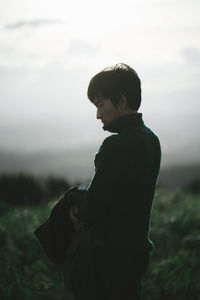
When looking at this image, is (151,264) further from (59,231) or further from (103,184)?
(103,184)

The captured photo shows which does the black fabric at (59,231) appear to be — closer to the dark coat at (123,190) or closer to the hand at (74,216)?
the hand at (74,216)

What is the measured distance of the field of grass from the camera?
3.92 meters

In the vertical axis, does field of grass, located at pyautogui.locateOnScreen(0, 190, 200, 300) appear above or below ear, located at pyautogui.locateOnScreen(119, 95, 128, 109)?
below

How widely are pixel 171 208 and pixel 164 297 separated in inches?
173

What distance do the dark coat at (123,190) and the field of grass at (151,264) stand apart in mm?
2010

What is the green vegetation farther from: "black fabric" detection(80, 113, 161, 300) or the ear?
the ear

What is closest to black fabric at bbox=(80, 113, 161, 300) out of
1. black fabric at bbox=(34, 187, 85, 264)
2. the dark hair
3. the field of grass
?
the dark hair

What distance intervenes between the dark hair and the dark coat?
0.42 feet

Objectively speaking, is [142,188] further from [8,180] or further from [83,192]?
[8,180]

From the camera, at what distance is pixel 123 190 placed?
2098mm

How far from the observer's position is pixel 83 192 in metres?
2.26

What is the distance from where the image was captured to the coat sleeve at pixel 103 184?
6.59ft

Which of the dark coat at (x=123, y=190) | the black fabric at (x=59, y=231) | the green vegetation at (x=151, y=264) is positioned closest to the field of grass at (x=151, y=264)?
the green vegetation at (x=151, y=264)

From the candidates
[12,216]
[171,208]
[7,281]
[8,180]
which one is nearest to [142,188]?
[7,281]
